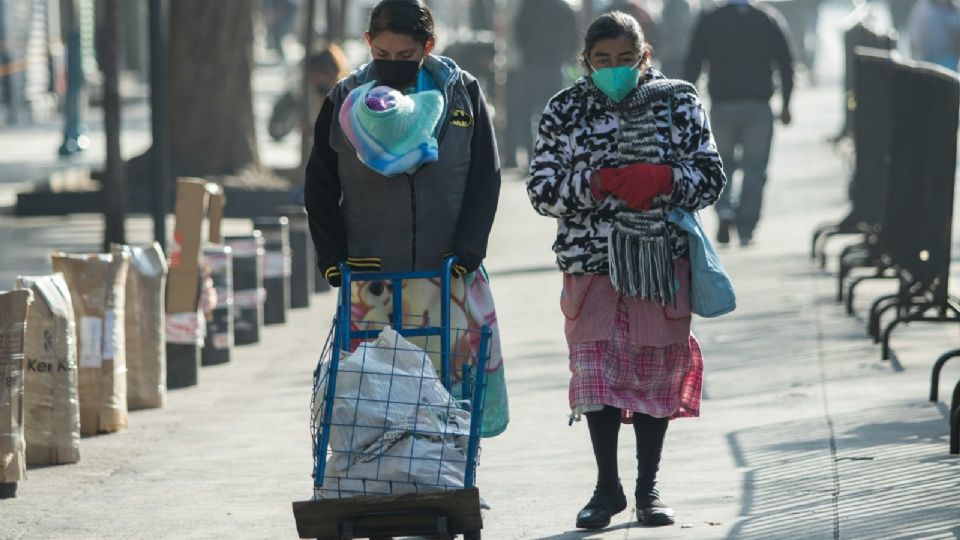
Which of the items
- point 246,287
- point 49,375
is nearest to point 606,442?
point 49,375

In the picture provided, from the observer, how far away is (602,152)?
673cm

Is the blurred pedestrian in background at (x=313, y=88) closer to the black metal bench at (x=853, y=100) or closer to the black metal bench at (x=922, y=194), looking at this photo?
the black metal bench at (x=922, y=194)

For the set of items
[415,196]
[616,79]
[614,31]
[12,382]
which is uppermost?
[614,31]

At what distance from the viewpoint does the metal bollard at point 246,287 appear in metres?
11.6

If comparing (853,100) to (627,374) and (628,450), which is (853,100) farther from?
(627,374)

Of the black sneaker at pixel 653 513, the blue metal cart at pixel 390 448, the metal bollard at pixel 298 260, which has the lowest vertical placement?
the metal bollard at pixel 298 260

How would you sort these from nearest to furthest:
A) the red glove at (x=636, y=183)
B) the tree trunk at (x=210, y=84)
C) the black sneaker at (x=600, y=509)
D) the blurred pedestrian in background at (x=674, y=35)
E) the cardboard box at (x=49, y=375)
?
the red glove at (x=636, y=183)
the black sneaker at (x=600, y=509)
the cardboard box at (x=49, y=375)
the tree trunk at (x=210, y=84)
the blurred pedestrian in background at (x=674, y=35)

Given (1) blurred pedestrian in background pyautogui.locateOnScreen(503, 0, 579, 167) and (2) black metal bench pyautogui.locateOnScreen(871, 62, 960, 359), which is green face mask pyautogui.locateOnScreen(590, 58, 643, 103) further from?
(1) blurred pedestrian in background pyautogui.locateOnScreen(503, 0, 579, 167)

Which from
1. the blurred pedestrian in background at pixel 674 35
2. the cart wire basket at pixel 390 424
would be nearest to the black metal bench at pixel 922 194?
the cart wire basket at pixel 390 424

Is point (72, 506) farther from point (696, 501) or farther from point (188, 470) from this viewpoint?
point (696, 501)

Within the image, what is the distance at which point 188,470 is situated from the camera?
8.24m

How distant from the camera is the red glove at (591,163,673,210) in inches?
259

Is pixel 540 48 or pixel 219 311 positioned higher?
pixel 540 48

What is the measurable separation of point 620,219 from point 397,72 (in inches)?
37.2
